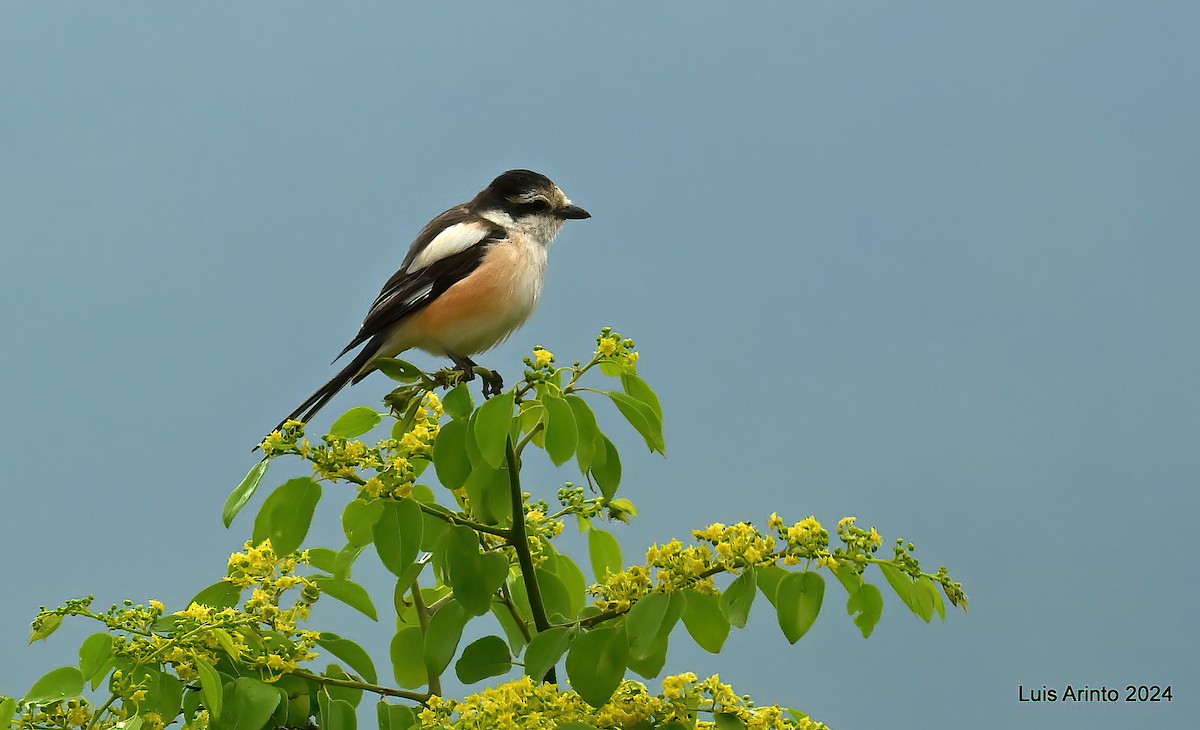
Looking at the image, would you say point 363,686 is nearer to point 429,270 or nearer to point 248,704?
point 248,704

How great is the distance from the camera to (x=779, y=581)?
1.78 m

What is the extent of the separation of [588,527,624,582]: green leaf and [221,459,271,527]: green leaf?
733 millimetres

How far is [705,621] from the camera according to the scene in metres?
1.84

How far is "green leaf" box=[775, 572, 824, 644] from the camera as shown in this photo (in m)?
1.75

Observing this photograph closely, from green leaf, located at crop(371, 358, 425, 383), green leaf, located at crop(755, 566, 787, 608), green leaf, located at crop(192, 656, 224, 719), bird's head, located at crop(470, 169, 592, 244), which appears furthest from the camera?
bird's head, located at crop(470, 169, 592, 244)

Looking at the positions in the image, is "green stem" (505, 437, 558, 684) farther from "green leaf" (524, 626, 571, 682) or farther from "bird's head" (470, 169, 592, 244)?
"bird's head" (470, 169, 592, 244)

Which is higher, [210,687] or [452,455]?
[452,455]

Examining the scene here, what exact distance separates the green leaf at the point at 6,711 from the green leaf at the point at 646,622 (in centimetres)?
98

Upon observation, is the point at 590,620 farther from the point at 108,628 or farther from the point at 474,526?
the point at 108,628

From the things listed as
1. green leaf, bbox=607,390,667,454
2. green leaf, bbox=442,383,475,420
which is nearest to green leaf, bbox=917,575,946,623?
green leaf, bbox=607,390,667,454

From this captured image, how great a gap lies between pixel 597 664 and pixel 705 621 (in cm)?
20

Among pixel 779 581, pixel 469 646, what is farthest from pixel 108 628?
pixel 779 581

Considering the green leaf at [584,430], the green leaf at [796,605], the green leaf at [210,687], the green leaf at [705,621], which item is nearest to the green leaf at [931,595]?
the green leaf at [796,605]

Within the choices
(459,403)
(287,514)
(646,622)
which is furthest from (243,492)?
(646,622)
